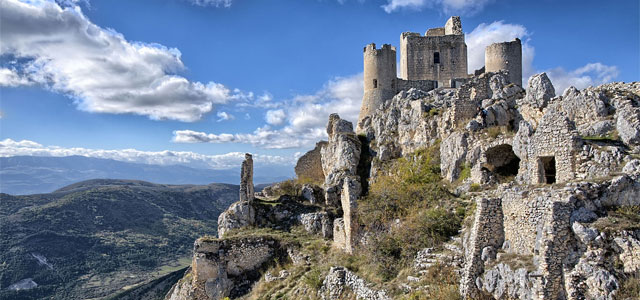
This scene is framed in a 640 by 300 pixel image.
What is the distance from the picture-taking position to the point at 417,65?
31625 mm

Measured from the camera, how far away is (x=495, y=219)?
12.1 metres

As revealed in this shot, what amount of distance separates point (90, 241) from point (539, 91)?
141m

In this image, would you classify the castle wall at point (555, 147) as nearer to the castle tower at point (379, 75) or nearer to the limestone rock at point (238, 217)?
the limestone rock at point (238, 217)

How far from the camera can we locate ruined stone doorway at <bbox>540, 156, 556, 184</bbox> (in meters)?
14.6

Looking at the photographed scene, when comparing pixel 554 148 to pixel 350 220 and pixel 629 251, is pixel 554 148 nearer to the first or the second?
pixel 629 251

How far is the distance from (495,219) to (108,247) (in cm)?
13886

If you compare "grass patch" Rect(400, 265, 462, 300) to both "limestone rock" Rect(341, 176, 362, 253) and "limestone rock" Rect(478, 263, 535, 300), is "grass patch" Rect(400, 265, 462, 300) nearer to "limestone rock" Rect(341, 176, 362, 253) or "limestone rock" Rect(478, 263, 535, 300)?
"limestone rock" Rect(478, 263, 535, 300)

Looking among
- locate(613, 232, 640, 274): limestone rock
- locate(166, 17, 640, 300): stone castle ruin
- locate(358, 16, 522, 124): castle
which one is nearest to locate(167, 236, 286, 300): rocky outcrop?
locate(166, 17, 640, 300): stone castle ruin

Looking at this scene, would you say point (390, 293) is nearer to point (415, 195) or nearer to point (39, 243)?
point (415, 195)

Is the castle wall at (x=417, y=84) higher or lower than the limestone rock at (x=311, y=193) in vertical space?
higher

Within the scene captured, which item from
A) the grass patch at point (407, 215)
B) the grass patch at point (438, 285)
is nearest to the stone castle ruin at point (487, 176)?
the grass patch at point (438, 285)

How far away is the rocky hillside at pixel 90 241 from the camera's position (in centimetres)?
10212

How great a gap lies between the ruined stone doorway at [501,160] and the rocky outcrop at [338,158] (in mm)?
8485

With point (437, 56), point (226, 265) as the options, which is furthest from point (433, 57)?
point (226, 265)
